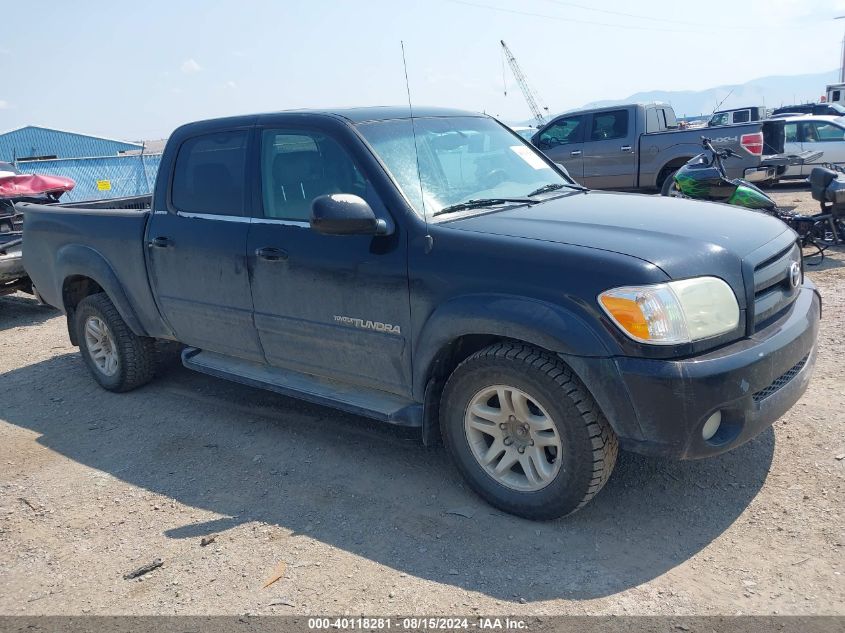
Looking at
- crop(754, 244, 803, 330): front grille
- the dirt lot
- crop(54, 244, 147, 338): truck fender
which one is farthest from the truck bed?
crop(754, 244, 803, 330): front grille

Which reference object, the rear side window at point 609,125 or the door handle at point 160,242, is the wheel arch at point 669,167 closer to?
the rear side window at point 609,125

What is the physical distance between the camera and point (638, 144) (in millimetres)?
13266

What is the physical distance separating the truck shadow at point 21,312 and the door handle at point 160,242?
14.6ft

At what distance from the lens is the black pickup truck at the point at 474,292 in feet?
9.96

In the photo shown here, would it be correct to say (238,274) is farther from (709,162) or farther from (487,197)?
(709,162)

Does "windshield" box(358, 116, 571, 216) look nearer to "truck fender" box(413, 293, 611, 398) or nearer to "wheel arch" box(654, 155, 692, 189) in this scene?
"truck fender" box(413, 293, 611, 398)

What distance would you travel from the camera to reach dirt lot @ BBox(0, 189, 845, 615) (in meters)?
2.98

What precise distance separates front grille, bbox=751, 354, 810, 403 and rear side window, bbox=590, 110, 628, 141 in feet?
35.4

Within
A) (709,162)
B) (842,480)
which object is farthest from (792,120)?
(842,480)

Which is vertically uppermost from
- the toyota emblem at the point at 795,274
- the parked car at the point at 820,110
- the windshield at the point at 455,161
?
the parked car at the point at 820,110

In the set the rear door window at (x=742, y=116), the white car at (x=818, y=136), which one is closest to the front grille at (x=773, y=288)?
the white car at (x=818, y=136)

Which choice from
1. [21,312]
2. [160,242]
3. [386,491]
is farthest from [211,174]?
→ [21,312]

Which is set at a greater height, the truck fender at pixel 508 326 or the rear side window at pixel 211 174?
the rear side window at pixel 211 174

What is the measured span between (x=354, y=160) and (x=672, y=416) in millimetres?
2086
